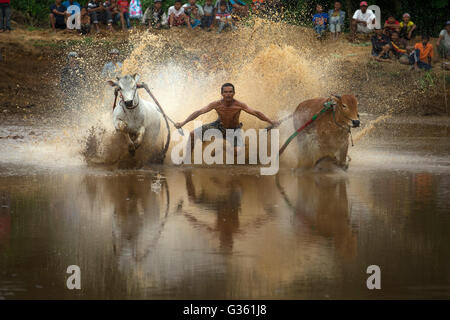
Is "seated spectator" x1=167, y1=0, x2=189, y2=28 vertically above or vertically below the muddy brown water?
above

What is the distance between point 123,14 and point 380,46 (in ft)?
27.8

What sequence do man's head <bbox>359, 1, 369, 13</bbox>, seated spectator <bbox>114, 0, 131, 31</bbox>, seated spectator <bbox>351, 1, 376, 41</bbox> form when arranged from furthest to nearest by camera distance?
seated spectator <bbox>114, 0, 131, 31</bbox>, seated spectator <bbox>351, 1, 376, 41</bbox>, man's head <bbox>359, 1, 369, 13</bbox>

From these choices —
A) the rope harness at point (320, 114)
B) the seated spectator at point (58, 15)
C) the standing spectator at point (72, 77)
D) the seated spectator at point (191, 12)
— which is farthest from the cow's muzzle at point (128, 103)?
the seated spectator at point (58, 15)

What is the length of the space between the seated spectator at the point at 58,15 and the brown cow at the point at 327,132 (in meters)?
15.5

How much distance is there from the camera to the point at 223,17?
26312mm

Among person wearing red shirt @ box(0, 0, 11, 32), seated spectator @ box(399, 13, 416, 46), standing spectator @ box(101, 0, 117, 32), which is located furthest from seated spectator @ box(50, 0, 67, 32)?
seated spectator @ box(399, 13, 416, 46)

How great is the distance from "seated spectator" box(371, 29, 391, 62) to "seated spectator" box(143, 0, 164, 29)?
269 inches

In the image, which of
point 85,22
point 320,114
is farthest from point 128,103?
point 85,22

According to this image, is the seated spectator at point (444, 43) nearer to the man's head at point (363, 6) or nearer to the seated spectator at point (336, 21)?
the man's head at point (363, 6)

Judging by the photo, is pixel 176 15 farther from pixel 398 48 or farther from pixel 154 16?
pixel 398 48

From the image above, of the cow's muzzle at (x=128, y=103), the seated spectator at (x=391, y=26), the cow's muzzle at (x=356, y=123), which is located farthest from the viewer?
the seated spectator at (x=391, y=26)

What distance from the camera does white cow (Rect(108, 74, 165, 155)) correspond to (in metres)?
13.0
